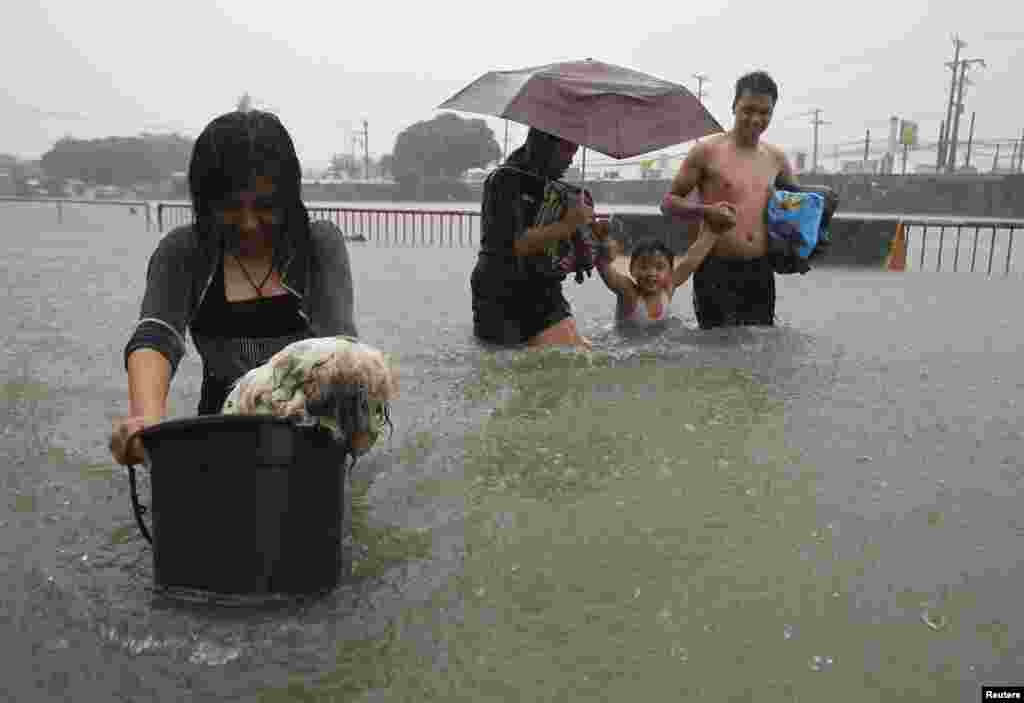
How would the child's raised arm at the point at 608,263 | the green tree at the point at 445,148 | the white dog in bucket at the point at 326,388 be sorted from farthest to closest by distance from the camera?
the green tree at the point at 445,148, the child's raised arm at the point at 608,263, the white dog in bucket at the point at 326,388

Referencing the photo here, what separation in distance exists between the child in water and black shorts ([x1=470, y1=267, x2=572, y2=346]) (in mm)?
778

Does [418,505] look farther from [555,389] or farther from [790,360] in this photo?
[790,360]

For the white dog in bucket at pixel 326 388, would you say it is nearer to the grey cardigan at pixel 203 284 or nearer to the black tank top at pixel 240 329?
the grey cardigan at pixel 203 284

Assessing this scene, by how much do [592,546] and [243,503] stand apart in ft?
3.28

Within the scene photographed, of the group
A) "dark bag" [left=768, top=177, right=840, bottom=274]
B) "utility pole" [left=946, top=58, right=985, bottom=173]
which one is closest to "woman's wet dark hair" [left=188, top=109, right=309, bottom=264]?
"dark bag" [left=768, top=177, right=840, bottom=274]

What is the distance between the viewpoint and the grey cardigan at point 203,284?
244cm

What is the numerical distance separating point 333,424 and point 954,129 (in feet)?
213

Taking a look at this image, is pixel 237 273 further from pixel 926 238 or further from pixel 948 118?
pixel 948 118

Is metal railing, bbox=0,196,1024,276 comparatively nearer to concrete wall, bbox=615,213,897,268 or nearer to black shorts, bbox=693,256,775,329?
concrete wall, bbox=615,213,897,268

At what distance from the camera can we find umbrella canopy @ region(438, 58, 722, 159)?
4.84 metres

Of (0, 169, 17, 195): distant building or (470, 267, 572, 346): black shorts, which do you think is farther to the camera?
(0, 169, 17, 195): distant building

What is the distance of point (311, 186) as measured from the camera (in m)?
73.8

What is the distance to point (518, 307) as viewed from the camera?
5.25 m

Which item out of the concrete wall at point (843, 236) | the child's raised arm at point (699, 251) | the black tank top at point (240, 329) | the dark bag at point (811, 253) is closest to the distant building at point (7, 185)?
the concrete wall at point (843, 236)
